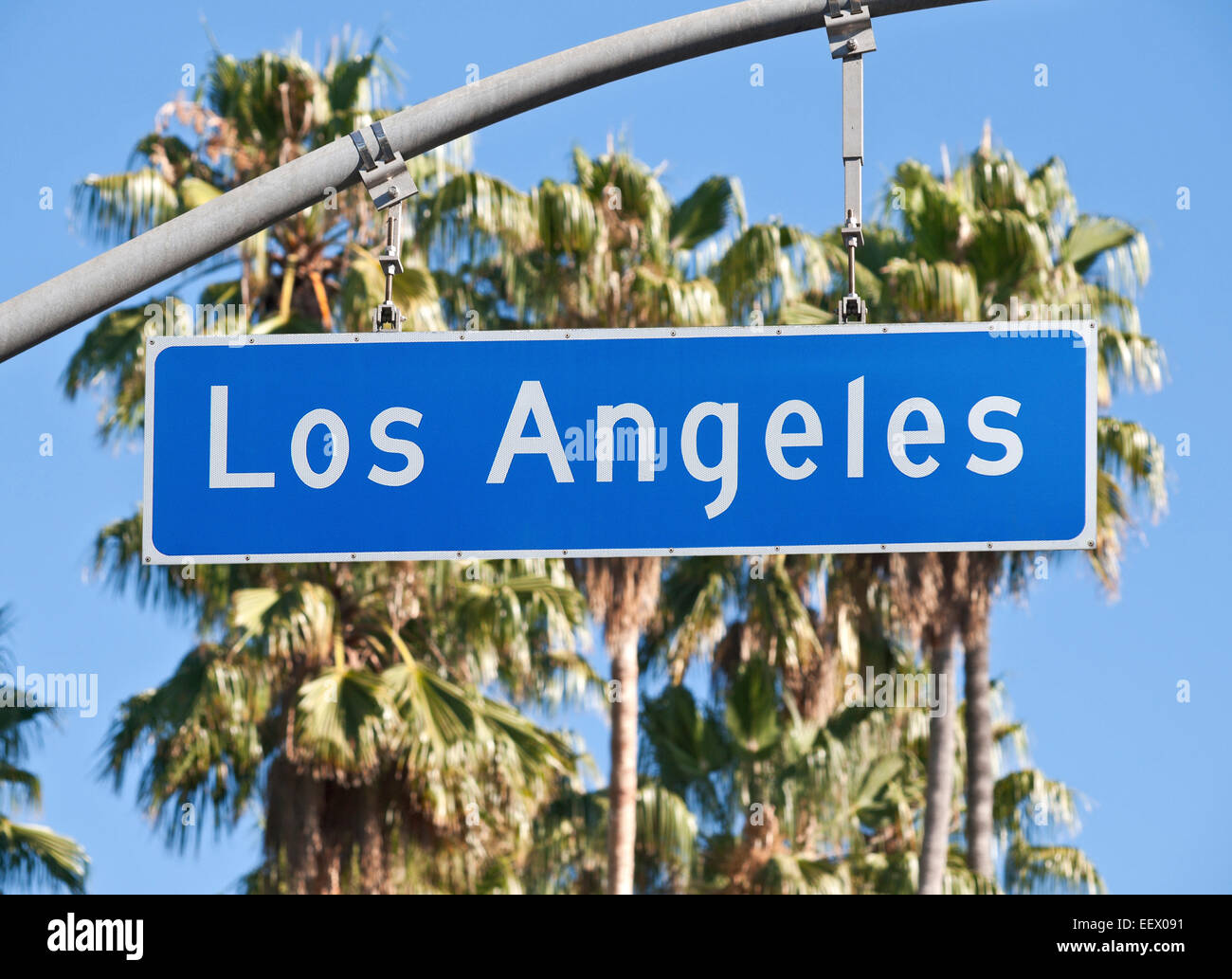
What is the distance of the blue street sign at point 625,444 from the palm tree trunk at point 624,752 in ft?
41.1

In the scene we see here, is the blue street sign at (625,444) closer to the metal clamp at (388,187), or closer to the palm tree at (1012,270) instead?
the metal clamp at (388,187)

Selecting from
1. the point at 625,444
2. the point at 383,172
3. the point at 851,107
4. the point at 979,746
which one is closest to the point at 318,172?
the point at 383,172

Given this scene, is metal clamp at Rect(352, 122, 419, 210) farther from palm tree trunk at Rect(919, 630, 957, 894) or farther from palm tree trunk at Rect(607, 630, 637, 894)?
palm tree trunk at Rect(919, 630, 957, 894)

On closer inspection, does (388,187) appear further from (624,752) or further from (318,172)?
(624,752)

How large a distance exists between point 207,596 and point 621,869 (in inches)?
206

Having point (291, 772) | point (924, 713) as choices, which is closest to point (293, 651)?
point (291, 772)

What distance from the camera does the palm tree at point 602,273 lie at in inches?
614

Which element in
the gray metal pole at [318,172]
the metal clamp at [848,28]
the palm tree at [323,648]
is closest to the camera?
the gray metal pole at [318,172]

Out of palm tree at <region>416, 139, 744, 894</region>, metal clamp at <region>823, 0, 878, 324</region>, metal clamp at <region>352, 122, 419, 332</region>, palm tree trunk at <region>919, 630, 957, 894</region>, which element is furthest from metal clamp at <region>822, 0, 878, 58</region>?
palm tree trunk at <region>919, 630, 957, 894</region>

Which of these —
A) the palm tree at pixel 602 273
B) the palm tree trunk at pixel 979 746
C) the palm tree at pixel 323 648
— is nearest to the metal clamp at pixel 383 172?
the palm tree at pixel 323 648

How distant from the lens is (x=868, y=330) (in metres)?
3.44

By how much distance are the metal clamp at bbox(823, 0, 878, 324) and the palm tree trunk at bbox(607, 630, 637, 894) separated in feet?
41.3

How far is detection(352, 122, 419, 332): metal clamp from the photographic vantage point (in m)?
3.42
